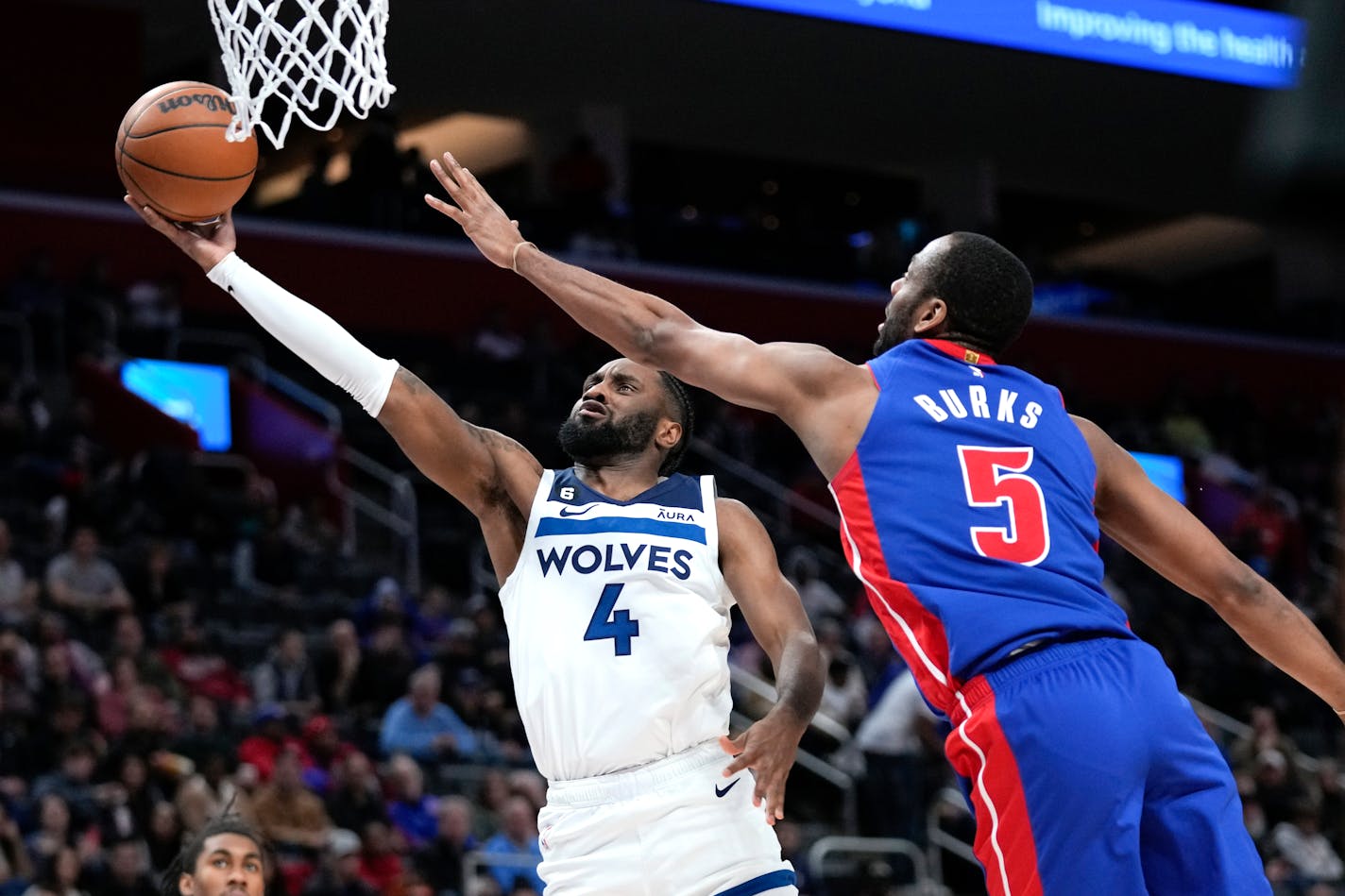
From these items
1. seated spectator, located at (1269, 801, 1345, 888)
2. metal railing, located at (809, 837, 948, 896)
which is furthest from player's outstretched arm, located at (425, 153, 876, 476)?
seated spectator, located at (1269, 801, 1345, 888)

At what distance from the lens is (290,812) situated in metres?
9.58

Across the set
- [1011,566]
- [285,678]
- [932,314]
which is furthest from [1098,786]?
[285,678]

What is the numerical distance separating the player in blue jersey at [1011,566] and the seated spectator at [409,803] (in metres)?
6.42

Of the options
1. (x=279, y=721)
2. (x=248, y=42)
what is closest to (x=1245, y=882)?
(x=248, y=42)

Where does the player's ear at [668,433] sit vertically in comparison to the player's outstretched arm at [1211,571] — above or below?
above

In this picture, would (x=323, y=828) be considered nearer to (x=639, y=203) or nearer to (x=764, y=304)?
(x=764, y=304)

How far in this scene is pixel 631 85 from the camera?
20.8 meters

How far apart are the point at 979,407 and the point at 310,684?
27.1ft

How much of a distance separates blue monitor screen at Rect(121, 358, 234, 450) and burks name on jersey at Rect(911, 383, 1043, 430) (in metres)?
11.9

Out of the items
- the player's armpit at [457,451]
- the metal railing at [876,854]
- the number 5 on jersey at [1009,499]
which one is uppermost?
the player's armpit at [457,451]

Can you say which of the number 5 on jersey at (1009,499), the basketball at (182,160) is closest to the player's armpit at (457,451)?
the basketball at (182,160)

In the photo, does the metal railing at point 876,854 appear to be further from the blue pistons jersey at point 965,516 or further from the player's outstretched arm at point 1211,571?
the blue pistons jersey at point 965,516

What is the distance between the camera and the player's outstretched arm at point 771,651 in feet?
14.1

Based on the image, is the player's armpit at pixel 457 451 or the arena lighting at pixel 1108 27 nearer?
the player's armpit at pixel 457 451
